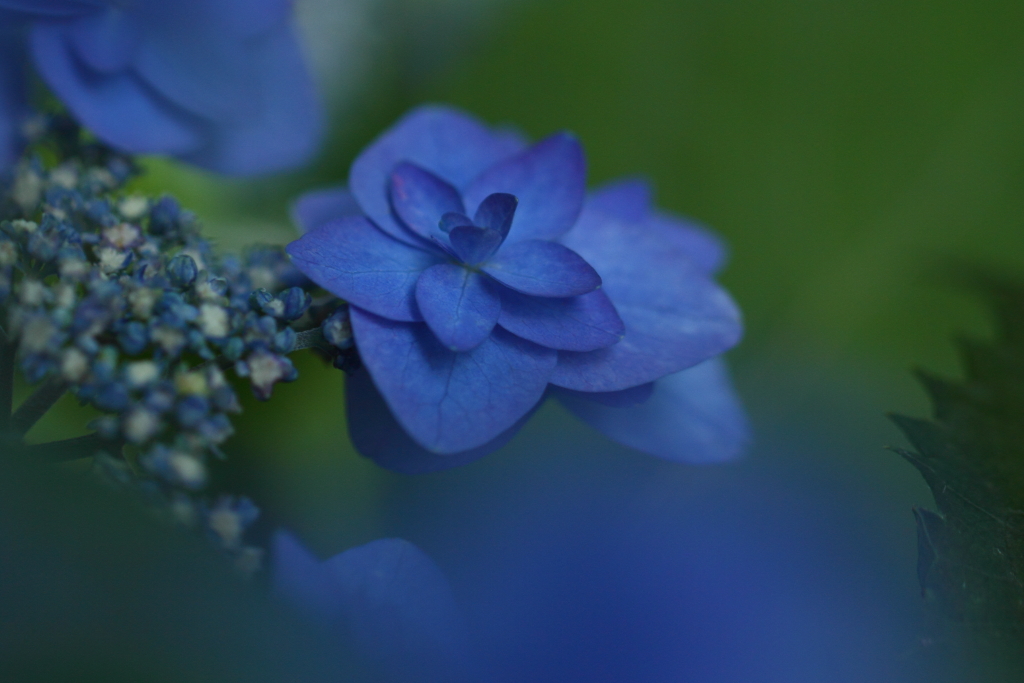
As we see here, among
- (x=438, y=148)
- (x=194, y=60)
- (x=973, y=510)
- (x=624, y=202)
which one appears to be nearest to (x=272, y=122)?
(x=194, y=60)

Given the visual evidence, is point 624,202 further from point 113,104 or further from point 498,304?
point 113,104

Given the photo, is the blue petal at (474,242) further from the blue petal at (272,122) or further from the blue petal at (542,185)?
the blue petal at (272,122)

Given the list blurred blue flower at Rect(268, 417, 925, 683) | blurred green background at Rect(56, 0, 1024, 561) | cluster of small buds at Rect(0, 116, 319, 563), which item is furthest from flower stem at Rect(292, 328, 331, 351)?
blurred green background at Rect(56, 0, 1024, 561)

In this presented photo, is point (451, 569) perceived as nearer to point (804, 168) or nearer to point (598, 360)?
point (598, 360)

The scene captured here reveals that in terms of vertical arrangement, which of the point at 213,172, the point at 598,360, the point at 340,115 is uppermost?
the point at 598,360

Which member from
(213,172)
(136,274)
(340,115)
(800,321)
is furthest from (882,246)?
(136,274)

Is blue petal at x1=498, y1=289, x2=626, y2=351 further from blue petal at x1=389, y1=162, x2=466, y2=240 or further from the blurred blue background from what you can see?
the blurred blue background
